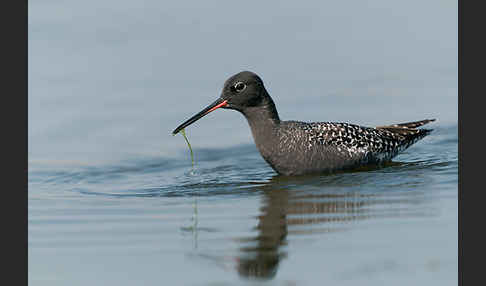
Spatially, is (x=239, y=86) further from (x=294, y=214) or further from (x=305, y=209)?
(x=294, y=214)

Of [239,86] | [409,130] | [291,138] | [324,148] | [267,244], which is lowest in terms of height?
[267,244]

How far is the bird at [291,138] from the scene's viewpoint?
12.1 meters

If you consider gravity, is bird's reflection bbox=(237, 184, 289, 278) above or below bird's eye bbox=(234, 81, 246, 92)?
below

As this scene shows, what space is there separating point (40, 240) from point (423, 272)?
3.80m

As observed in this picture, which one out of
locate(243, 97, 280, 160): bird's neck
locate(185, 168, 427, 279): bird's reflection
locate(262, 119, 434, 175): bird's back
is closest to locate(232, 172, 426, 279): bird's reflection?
locate(185, 168, 427, 279): bird's reflection

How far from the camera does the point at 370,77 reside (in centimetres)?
1652

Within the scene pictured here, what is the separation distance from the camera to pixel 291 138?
1220cm

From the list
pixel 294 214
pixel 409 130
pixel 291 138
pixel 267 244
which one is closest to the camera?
pixel 267 244

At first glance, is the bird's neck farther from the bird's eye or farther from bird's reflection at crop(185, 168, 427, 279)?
bird's reflection at crop(185, 168, 427, 279)

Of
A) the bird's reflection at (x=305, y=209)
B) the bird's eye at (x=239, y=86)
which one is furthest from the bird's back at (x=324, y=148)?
the bird's eye at (x=239, y=86)

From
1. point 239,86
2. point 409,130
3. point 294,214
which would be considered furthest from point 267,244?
point 409,130

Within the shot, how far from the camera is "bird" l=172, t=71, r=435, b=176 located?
12109 mm

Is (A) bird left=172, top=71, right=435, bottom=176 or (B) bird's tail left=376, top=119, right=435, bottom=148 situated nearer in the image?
(A) bird left=172, top=71, right=435, bottom=176

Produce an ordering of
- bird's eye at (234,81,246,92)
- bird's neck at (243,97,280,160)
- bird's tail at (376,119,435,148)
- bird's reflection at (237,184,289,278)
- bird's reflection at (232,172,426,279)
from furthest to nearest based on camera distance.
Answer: bird's tail at (376,119,435,148), bird's neck at (243,97,280,160), bird's eye at (234,81,246,92), bird's reflection at (232,172,426,279), bird's reflection at (237,184,289,278)
